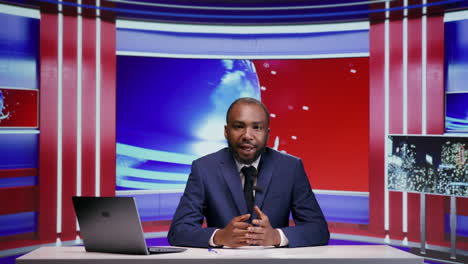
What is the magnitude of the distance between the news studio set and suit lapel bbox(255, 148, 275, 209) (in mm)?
2862

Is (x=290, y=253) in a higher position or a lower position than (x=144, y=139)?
lower

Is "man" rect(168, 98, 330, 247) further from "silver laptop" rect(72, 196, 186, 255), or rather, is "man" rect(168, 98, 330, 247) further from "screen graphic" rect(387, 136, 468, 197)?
"screen graphic" rect(387, 136, 468, 197)

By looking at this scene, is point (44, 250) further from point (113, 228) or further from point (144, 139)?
point (144, 139)

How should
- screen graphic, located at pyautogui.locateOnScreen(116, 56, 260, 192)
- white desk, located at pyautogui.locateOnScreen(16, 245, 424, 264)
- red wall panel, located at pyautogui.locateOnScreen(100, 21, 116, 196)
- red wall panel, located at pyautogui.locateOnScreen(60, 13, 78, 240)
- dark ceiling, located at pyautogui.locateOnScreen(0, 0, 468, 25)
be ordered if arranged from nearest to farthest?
white desk, located at pyautogui.locateOnScreen(16, 245, 424, 264)
dark ceiling, located at pyautogui.locateOnScreen(0, 0, 468, 25)
red wall panel, located at pyautogui.locateOnScreen(60, 13, 78, 240)
red wall panel, located at pyautogui.locateOnScreen(100, 21, 116, 196)
screen graphic, located at pyautogui.locateOnScreen(116, 56, 260, 192)

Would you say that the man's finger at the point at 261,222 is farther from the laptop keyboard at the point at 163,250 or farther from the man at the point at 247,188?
the laptop keyboard at the point at 163,250

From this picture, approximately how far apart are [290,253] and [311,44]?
478 cm

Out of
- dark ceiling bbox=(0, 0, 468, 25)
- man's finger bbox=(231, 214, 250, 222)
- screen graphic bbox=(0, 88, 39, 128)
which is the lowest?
man's finger bbox=(231, 214, 250, 222)

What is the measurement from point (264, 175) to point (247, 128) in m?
0.29

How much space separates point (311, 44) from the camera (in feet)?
20.5

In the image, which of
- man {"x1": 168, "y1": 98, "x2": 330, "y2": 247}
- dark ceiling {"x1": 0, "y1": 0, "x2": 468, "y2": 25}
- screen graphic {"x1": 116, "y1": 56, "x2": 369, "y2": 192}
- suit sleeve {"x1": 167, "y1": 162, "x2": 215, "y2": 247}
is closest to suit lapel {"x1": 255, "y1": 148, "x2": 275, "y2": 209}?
man {"x1": 168, "y1": 98, "x2": 330, "y2": 247}

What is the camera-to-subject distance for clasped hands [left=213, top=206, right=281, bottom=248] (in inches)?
75.5

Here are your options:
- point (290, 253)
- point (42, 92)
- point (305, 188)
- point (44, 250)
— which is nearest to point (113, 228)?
A: point (44, 250)

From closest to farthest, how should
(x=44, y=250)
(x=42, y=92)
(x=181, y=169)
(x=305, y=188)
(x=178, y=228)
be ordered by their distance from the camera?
(x=44, y=250)
(x=178, y=228)
(x=305, y=188)
(x=42, y=92)
(x=181, y=169)

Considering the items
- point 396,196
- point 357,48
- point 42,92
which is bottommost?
point 396,196
